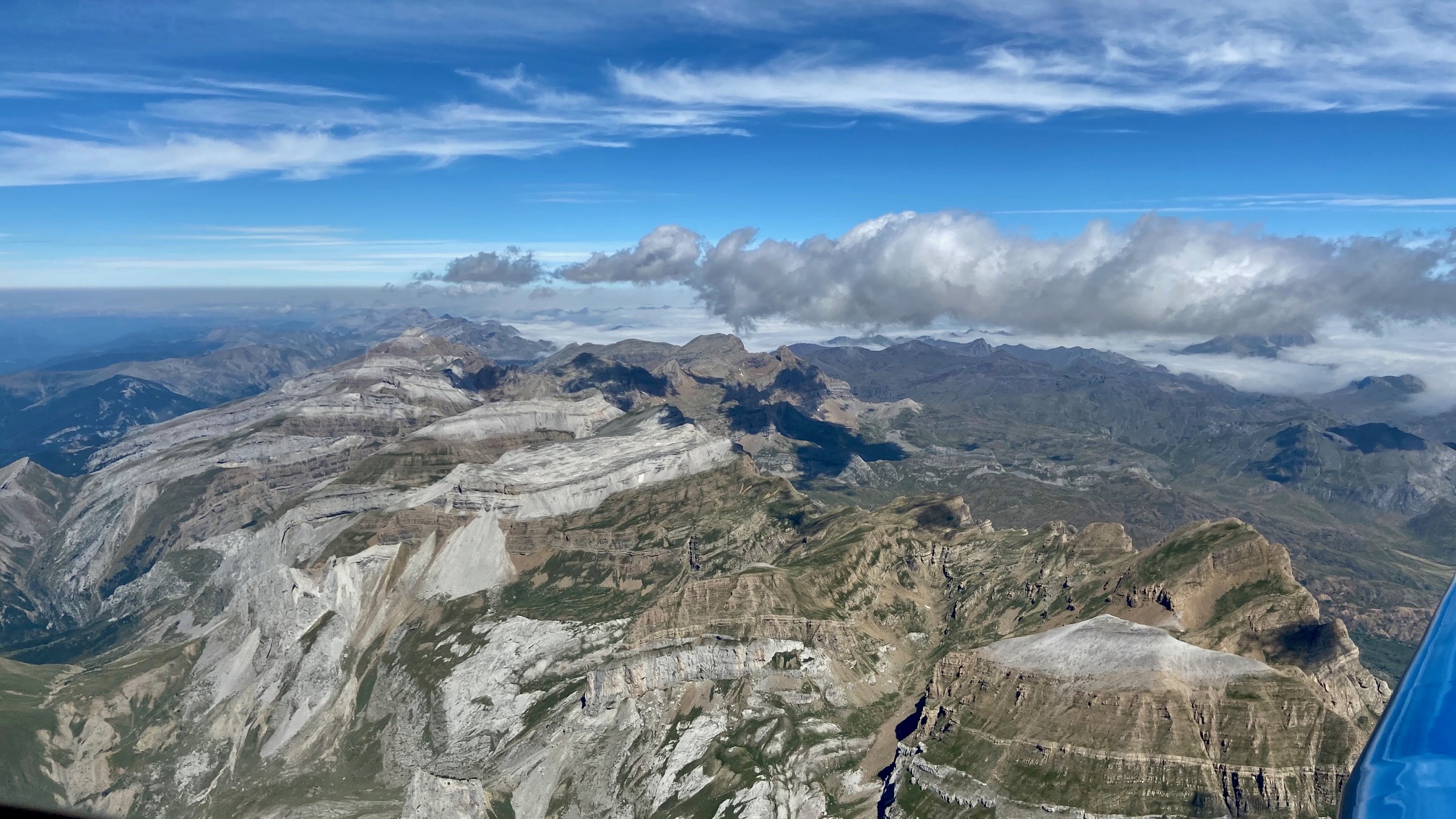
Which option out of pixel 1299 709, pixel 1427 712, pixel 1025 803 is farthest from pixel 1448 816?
pixel 1299 709

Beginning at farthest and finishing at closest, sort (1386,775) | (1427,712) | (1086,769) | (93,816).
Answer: (1086,769), (1427,712), (1386,775), (93,816)

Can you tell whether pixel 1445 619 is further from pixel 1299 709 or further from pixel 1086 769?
pixel 1299 709

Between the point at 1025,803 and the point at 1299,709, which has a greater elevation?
the point at 1299,709

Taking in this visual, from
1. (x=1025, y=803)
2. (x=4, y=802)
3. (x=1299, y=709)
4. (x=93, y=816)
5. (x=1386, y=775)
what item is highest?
(x=4, y=802)

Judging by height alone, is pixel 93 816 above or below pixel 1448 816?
above

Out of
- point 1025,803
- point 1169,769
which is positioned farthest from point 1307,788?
point 1025,803

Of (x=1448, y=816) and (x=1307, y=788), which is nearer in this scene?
(x=1448, y=816)

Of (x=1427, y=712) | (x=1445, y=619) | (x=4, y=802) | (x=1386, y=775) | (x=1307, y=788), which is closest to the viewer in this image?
(x=4, y=802)

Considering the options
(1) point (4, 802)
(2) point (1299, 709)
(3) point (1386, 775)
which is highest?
(1) point (4, 802)

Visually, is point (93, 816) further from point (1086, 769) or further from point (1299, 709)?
point (1299, 709)
